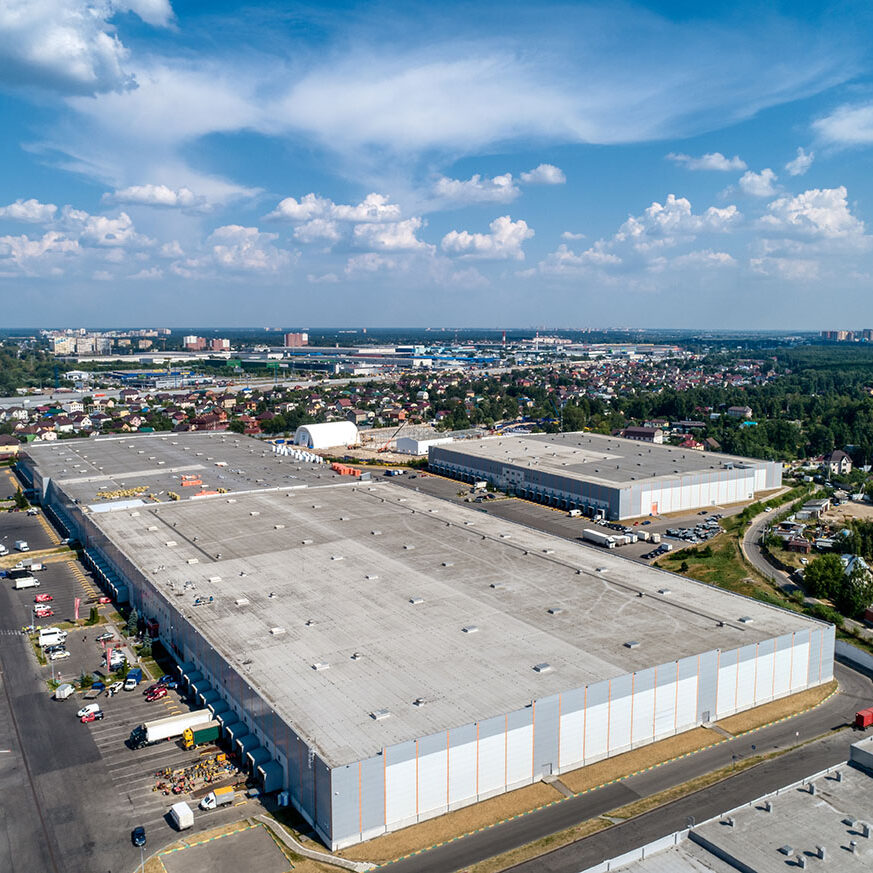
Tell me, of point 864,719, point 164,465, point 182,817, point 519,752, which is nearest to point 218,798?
point 182,817

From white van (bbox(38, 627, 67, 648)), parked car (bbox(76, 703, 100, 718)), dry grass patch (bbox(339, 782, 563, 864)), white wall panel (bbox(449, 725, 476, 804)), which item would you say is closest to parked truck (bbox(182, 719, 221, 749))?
parked car (bbox(76, 703, 100, 718))

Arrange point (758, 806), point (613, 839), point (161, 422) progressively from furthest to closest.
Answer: point (161, 422) < point (613, 839) < point (758, 806)

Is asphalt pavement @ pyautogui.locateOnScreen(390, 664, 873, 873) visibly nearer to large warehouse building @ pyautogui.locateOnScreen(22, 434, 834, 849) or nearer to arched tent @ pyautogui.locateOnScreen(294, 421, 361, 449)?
large warehouse building @ pyautogui.locateOnScreen(22, 434, 834, 849)

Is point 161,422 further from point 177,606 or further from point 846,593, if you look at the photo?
point 846,593

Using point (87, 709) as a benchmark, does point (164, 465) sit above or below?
above

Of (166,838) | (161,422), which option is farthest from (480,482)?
(161,422)

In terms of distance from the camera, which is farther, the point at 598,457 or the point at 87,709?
→ the point at 598,457

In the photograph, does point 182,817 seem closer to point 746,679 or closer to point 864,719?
point 746,679
